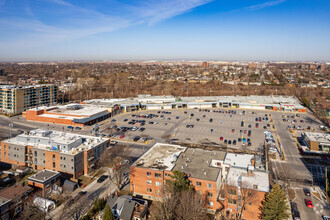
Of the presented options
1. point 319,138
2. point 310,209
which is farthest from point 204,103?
point 310,209

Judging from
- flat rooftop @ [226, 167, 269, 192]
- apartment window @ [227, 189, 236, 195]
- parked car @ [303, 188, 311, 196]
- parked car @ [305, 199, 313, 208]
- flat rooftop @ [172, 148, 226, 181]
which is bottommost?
parked car @ [305, 199, 313, 208]

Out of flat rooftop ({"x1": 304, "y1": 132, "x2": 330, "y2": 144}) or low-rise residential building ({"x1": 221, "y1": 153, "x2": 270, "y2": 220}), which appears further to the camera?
flat rooftop ({"x1": 304, "y1": 132, "x2": 330, "y2": 144})

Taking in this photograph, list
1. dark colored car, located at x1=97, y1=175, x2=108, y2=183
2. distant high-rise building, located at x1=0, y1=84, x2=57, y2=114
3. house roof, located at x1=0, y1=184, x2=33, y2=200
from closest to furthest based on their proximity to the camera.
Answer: house roof, located at x1=0, y1=184, x2=33, y2=200, dark colored car, located at x1=97, y1=175, x2=108, y2=183, distant high-rise building, located at x1=0, y1=84, x2=57, y2=114

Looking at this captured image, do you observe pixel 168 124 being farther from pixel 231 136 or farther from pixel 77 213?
pixel 77 213

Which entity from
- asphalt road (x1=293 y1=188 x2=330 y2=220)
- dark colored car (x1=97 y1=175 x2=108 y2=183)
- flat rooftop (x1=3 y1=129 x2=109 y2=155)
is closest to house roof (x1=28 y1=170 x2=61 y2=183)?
flat rooftop (x1=3 y1=129 x2=109 y2=155)

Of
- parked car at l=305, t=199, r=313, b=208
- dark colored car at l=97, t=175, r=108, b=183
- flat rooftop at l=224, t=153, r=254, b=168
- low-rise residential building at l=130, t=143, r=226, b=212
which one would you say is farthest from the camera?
dark colored car at l=97, t=175, r=108, b=183

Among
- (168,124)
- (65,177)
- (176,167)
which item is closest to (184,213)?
(176,167)

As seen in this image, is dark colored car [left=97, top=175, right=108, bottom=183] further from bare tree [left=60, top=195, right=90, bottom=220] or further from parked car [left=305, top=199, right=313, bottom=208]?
parked car [left=305, top=199, right=313, bottom=208]
